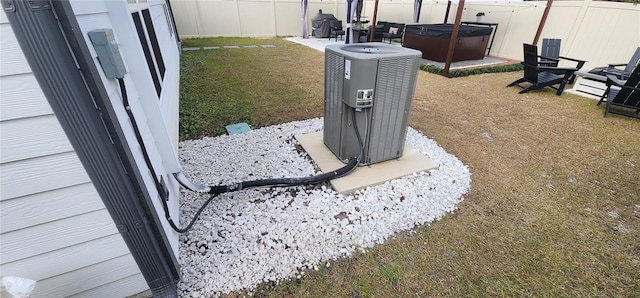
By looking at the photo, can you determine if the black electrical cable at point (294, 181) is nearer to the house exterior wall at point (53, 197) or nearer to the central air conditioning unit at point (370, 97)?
the central air conditioning unit at point (370, 97)

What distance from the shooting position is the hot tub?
768cm

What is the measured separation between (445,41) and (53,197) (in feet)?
28.4

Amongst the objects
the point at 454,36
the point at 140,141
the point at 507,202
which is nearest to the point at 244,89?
the point at 140,141

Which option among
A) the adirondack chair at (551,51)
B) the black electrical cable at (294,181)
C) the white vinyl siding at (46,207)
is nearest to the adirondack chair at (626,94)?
the adirondack chair at (551,51)

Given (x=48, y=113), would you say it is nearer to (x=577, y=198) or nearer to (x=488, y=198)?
(x=488, y=198)

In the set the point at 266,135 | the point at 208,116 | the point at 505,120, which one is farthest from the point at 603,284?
the point at 208,116

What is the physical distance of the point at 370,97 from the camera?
91.2 inches

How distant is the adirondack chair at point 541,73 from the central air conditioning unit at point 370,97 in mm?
4268

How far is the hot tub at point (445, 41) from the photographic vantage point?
768 cm

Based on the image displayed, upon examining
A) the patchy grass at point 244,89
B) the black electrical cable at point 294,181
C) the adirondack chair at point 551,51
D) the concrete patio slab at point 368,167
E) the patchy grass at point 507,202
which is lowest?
the patchy grass at point 507,202

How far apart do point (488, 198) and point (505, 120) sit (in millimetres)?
2355

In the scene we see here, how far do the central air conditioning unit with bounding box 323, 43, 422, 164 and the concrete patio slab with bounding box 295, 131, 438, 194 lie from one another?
0.28 feet

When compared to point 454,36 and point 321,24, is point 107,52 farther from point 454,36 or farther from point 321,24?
point 321,24

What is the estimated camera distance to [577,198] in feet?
8.25
